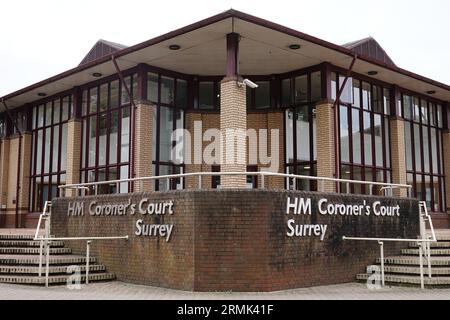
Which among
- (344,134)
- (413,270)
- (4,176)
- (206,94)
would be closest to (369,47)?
(344,134)

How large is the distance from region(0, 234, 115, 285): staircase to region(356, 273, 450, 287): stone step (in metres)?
6.00

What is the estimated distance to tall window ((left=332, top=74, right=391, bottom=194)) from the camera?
17.1 m

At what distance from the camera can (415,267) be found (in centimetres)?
1170

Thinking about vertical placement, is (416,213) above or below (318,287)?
above

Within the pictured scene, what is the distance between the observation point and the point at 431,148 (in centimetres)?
2109

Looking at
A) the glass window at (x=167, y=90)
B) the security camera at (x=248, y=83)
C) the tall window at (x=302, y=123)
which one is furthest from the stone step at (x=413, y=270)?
the glass window at (x=167, y=90)

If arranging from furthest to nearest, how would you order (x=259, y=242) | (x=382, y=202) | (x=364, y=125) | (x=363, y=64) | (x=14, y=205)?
1. (x=14, y=205)
2. (x=364, y=125)
3. (x=363, y=64)
4. (x=382, y=202)
5. (x=259, y=242)

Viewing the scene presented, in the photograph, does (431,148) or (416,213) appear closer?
(416,213)

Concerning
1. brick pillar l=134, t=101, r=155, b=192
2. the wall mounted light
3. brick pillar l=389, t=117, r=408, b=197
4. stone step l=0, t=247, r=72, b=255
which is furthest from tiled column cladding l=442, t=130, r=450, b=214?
stone step l=0, t=247, r=72, b=255

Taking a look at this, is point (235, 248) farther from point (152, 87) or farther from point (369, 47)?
point (369, 47)

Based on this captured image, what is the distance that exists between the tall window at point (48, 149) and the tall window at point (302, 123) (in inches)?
332

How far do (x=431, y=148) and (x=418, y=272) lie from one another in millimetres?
10940

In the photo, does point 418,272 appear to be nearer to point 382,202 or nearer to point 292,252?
point 382,202
